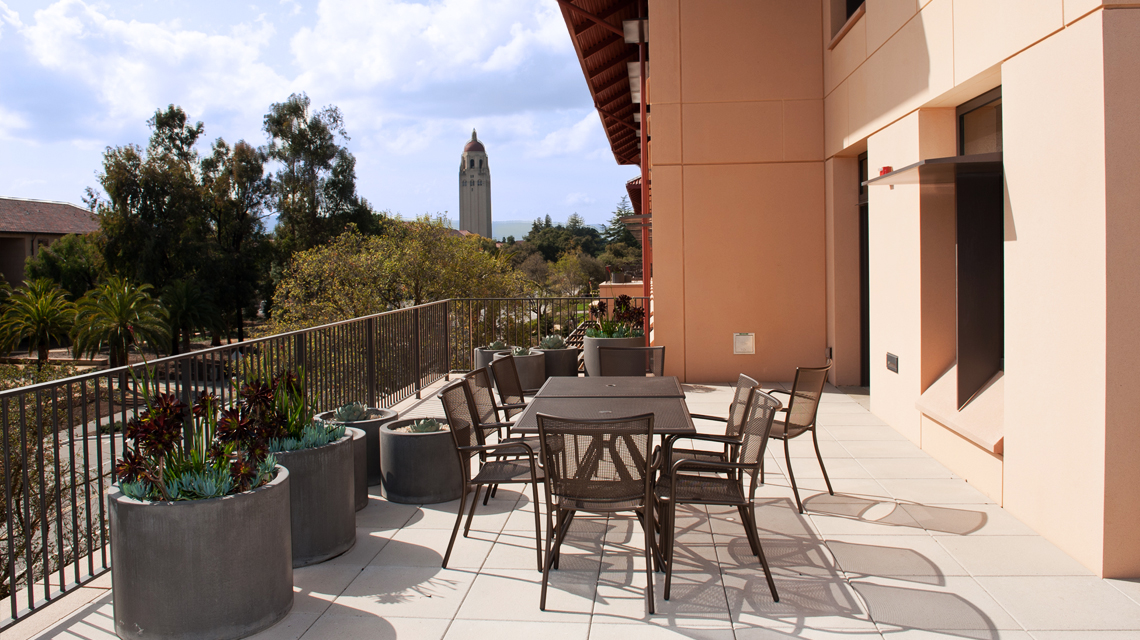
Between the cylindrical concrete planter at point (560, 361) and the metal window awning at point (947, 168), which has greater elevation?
the metal window awning at point (947, 168)

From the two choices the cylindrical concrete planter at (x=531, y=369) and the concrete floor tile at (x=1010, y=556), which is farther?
the cylindrical concrete planter at (x=531, y=369)

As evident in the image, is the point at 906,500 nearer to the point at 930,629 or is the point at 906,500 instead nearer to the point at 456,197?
the point at 930,629

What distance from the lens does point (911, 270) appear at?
598cm

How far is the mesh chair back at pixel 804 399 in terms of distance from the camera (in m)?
4.41

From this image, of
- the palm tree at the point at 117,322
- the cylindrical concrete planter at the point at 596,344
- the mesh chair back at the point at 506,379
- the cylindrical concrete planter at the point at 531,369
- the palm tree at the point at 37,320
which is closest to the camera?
the mesh chair back at the point at 506,379

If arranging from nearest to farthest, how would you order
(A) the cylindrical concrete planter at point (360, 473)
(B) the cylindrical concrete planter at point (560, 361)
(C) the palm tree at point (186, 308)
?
(A) the cylindrical concrete planter at point (360, 473) → (B) the cylindrical concrete planter at point (560, 361) → (C) the palm tree at point (186, 308)

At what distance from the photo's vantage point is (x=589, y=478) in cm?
299

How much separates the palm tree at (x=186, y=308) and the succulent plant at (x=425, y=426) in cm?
3111

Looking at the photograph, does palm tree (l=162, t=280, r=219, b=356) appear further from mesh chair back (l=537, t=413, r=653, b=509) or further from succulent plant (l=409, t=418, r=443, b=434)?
Answer: mesh chair back (l=537, t=413, r=653, b=509)

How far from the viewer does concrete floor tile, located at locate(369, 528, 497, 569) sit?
3572 millimetres

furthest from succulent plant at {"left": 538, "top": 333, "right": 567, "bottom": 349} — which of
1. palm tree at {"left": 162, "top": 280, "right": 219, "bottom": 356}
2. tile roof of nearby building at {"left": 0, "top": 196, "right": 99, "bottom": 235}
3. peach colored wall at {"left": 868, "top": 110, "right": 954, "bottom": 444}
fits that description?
tile roof of nearby building at {"left": 0, "top": 196, "right": 99, "bottom": 235}

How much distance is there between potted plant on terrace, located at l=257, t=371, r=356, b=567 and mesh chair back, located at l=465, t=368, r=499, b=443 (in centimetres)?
74

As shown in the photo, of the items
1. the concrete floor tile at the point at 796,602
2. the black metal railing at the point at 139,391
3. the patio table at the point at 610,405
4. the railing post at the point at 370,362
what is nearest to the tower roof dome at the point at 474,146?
the black metal railing at the point at 139,391

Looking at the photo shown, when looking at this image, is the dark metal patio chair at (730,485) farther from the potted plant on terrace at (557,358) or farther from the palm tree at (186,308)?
the palm tree at (186,308)
